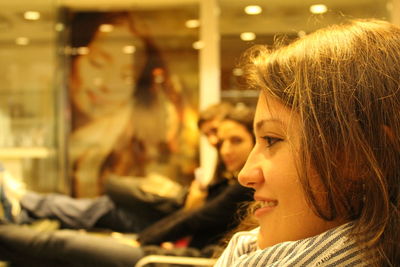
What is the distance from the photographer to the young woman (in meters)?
0.59

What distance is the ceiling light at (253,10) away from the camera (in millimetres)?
4035

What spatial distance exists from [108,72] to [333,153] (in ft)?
13.2

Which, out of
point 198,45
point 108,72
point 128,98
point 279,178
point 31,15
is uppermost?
point 31,15

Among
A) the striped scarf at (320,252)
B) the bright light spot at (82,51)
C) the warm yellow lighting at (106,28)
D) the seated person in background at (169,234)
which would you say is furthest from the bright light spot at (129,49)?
the striped scarf at (320,252)

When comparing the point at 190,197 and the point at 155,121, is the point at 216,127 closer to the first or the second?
the point at 190,197

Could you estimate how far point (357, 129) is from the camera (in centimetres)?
59

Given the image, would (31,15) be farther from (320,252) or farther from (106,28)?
(320,252)

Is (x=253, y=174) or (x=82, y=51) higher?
(x=82, y=51)

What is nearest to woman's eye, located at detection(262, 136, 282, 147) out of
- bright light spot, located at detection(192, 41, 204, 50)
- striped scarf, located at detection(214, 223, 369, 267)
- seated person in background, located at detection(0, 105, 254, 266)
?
striped scarf, located at detection(214, 223, 369, 267)

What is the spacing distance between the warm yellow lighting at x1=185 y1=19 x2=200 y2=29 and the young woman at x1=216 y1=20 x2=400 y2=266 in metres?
3.64

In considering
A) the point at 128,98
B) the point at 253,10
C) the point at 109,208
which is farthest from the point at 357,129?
the point at 128,98

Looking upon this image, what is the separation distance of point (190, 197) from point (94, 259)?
818mm

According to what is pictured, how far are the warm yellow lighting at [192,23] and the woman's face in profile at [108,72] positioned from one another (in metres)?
0.51

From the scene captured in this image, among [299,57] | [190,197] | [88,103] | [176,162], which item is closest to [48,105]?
[88,103]
